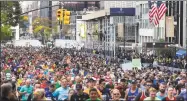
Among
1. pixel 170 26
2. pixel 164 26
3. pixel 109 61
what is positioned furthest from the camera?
pixel 164 26

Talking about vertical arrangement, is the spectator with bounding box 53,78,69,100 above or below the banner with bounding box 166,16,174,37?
below

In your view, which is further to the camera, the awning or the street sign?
the street sign

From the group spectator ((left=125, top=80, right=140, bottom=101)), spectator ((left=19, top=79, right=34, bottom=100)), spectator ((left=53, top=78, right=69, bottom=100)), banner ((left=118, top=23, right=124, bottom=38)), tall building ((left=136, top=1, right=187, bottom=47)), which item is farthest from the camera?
banner ((left=118, top=23, right=124, bottom=38))

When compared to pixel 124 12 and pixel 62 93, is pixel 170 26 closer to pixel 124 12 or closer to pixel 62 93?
pixel 124 12

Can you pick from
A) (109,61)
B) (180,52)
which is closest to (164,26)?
(180,52)

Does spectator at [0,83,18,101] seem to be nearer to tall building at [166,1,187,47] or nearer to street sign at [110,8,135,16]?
tall building at [166,1,187,47]

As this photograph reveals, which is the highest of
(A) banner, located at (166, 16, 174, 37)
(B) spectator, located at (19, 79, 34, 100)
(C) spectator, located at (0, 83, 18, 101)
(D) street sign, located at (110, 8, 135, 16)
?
(D) street sign, located at (110, 8, 135, 16)

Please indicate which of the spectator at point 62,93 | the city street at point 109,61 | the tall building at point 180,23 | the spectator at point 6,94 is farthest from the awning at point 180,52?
the spectator at point 6,94

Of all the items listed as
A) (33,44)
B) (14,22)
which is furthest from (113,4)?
(14,22)

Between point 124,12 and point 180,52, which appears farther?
point 124,12

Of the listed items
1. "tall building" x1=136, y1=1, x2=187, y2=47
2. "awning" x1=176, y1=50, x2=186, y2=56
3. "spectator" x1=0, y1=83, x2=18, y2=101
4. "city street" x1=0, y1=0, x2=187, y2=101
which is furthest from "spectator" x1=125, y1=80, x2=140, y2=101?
"tall building" x1=136, y1=1, x2=187, y2=47

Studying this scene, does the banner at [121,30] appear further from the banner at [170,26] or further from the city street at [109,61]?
the banner at [170,26]

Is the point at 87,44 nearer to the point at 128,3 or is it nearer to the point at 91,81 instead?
the point at 128,3

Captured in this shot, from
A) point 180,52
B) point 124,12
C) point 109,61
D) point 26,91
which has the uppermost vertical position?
point 124,12
